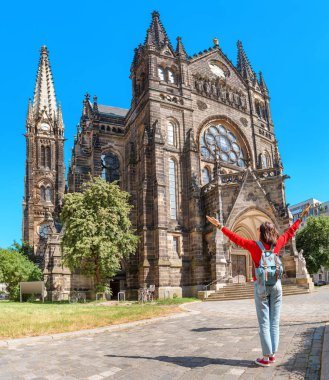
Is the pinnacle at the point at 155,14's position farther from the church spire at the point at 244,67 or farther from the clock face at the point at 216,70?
the church spire at the point at 244,67

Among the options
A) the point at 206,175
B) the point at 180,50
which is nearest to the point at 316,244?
the point at 206,175

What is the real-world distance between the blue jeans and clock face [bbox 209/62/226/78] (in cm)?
3327

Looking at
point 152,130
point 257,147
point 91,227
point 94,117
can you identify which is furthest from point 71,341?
point 257,147

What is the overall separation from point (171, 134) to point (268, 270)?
25980mm

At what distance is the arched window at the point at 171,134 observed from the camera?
1188 inches

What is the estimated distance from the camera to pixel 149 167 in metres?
28.4

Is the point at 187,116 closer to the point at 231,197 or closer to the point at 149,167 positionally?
the point at 149,167

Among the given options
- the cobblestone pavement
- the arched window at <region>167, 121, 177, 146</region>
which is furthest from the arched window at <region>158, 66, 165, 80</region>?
the cobblestone pavement

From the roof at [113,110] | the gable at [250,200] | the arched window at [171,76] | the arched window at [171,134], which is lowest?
the gable at [250,200]

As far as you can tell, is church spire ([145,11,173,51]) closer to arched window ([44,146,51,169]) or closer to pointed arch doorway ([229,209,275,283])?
pointed arch doorway ([229,209,275,283])

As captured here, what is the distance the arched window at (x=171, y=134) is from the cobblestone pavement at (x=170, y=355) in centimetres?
2190

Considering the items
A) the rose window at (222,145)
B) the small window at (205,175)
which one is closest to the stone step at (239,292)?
the small window at (205,175)

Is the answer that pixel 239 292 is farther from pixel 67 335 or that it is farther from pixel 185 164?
pixel 67 335

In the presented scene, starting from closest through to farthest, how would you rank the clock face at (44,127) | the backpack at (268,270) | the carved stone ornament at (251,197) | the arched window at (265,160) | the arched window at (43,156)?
the backpack at (268,270)
the carved stone ornament at (251,197)
the arched window at (265,160)
the arched window at (43,156)
the clock face at (44,127)
